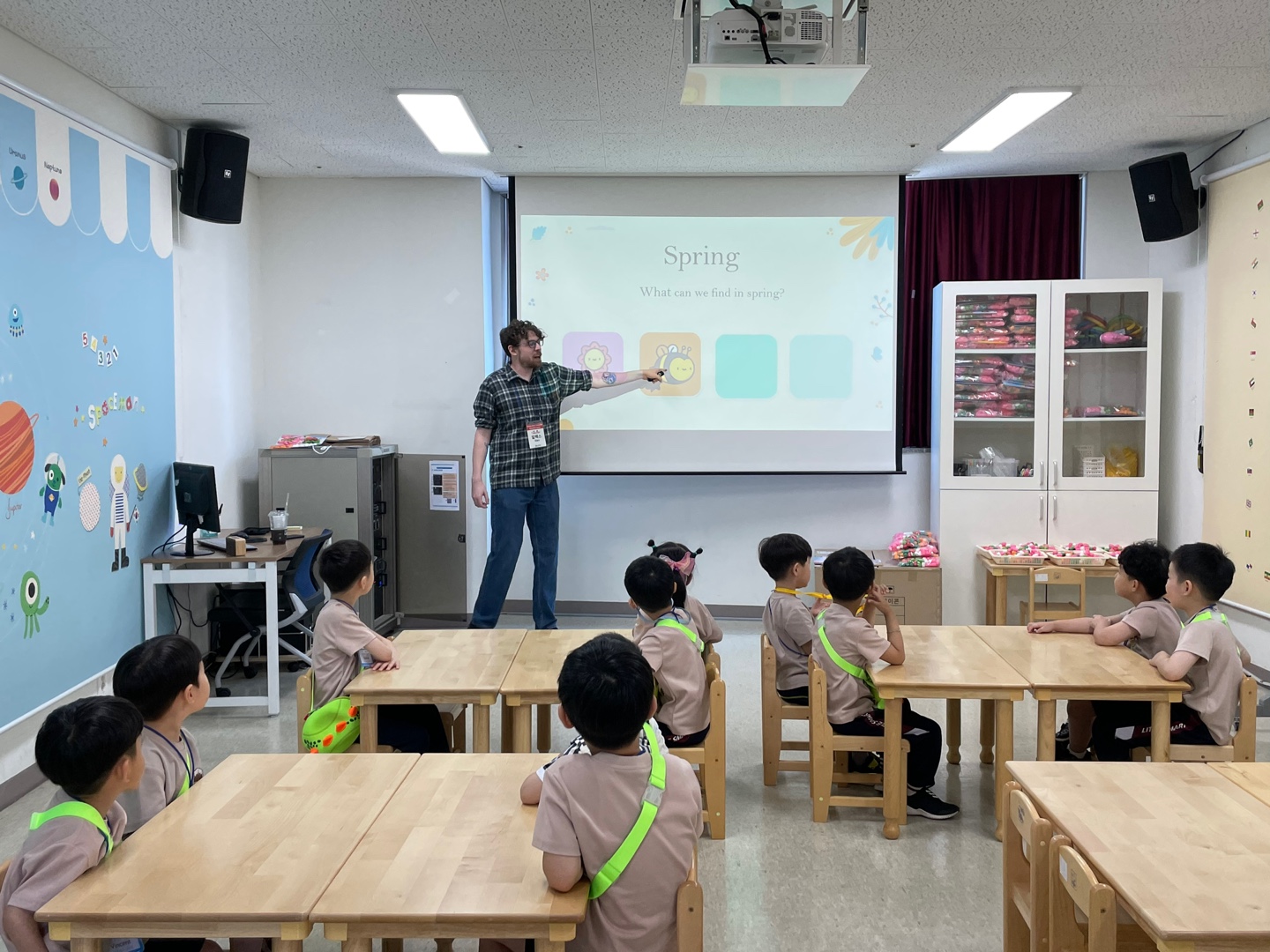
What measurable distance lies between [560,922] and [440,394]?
4915 millimetres

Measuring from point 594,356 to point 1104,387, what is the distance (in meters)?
3.18

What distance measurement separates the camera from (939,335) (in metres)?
5.95

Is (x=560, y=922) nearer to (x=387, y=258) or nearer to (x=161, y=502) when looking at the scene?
(x=161, y=502)

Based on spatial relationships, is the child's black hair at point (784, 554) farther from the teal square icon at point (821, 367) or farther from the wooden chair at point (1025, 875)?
the teal square icon at point (821, 367)

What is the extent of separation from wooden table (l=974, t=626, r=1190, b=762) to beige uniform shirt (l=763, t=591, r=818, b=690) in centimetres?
66

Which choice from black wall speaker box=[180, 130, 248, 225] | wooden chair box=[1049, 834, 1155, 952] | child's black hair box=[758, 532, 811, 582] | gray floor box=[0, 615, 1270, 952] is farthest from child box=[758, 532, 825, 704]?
black wall speaker box=[180, 130, 248, 225]

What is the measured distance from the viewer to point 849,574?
3180 millimetres

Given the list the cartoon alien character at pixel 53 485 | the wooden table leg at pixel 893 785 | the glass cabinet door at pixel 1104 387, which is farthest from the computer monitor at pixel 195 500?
the glass cabinet door at pixel 1104 387

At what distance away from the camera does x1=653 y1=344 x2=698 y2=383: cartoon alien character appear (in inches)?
241

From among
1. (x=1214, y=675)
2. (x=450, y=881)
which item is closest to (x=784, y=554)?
(x=1214, y=675)

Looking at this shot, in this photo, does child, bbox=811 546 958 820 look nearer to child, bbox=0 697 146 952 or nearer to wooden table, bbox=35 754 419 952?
wooden table, bbox=35 754 419 952

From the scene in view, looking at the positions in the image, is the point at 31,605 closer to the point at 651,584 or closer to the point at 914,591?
the point at 651,584

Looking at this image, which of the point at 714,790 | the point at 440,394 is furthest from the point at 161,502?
the point at 714,790

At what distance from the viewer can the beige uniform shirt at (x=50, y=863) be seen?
1659 millimetres
